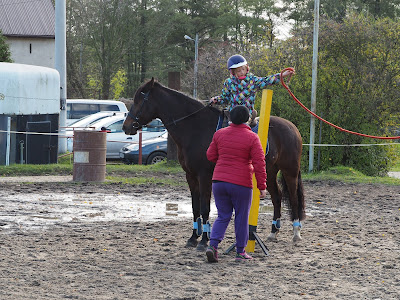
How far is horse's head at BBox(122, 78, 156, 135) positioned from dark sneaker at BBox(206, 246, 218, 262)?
219cm

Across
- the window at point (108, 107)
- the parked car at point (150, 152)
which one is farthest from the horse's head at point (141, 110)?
the window at point (108, 107)

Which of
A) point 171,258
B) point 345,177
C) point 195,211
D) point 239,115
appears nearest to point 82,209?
point 195,211

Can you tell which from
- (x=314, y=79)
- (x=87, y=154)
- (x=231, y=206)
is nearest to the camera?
(x=231, y=206)

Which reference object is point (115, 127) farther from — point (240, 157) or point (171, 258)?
point (240, 157)

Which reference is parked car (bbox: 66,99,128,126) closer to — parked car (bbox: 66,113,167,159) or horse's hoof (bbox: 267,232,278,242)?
parked car (bbox: 66,113,167,159)

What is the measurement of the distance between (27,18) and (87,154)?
2892 centimetres

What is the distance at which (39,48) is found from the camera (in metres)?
40.7

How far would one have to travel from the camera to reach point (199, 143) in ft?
27.0

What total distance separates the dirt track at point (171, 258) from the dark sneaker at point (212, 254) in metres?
0.11

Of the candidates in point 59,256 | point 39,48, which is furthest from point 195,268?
point 39,48

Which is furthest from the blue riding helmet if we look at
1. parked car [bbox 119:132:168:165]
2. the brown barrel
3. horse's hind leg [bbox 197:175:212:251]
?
parked car [bbox 119:132:168:165]

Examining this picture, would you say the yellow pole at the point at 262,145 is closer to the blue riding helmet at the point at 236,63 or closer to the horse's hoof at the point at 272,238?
the blue riding helmet at the point at 236,63

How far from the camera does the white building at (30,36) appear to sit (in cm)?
4025

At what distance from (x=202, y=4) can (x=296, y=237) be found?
5216 cm
